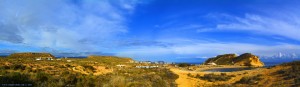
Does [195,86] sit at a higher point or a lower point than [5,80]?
lower

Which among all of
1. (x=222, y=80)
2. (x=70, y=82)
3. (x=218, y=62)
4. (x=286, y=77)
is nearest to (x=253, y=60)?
(x=218, y=62)

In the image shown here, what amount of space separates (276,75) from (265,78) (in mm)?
1220

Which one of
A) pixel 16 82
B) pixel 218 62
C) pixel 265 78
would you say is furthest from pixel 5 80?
pixel 218 62

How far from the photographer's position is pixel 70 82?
18.1 m

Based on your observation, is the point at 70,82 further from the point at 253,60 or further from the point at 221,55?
the point at 221,55

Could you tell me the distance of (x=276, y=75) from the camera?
104 ft

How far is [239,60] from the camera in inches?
3696

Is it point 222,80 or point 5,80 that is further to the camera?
point 222,80

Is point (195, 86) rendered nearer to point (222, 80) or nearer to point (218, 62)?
point (222, 80)

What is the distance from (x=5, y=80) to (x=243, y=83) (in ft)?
76.6

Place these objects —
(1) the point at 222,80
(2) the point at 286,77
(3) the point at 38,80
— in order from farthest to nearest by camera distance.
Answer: (1) the point at 222,80
(2) the point at 286,77
(3) the point at 38,80

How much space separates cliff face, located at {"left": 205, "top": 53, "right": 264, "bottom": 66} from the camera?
8806 cm

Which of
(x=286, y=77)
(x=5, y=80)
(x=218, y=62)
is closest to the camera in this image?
(x=5, y=80)

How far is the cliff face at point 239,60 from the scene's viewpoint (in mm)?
88062
